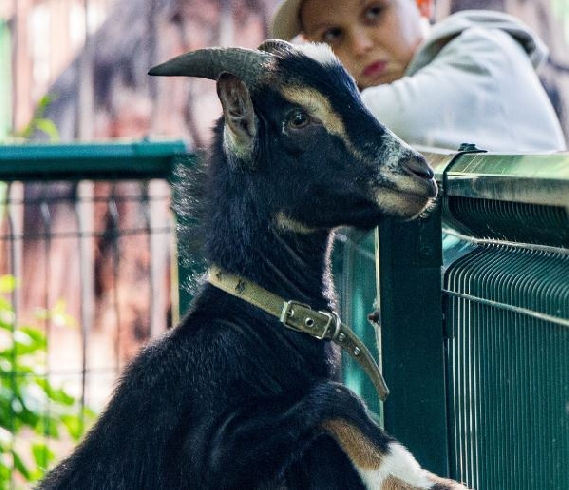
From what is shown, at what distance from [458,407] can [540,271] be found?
0.67 m

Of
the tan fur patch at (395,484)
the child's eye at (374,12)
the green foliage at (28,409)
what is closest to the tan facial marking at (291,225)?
the tan fur patch at (395,484)

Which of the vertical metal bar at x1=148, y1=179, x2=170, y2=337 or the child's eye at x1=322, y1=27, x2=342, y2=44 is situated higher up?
the child's eye at x1=322, y1=27, x2=342, y2=44

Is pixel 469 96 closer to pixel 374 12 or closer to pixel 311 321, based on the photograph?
pixel 374 12

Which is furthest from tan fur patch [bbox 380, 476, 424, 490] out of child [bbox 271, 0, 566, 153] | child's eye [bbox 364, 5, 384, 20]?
child's eye [bbox 364, 5, 384, 20]

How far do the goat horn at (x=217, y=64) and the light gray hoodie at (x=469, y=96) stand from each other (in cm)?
88

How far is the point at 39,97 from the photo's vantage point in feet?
25.4

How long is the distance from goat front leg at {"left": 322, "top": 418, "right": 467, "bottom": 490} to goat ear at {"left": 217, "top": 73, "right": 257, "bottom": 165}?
0.59m

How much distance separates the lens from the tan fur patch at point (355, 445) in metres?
2.18

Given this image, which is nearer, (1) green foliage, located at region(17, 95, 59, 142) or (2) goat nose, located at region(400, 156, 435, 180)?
(2) goat nose, located at region(400, 156, 435, 180)

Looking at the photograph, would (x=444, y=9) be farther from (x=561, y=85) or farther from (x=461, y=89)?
(x=461, y=89)

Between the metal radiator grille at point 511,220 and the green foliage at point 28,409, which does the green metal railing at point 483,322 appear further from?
the green foliage at point 28,409

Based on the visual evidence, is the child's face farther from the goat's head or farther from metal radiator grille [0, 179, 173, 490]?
metal radiator grille [0, 179, 173, 490]

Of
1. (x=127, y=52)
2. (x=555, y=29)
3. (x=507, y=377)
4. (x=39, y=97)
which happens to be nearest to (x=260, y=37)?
(x=127, y=52)

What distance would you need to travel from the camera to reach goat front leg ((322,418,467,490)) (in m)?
2.17
